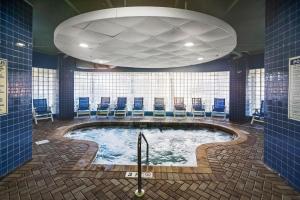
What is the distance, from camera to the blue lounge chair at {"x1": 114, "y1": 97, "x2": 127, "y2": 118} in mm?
8352

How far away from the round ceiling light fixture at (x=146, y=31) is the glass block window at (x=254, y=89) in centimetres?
397

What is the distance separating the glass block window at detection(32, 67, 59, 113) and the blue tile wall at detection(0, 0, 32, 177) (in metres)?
5.24

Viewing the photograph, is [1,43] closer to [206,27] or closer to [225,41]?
[206,27]

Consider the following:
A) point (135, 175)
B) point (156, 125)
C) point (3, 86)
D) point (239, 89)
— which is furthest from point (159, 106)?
point (3, 86)

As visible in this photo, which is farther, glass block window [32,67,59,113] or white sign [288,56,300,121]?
glass block window [32,67,59,113]

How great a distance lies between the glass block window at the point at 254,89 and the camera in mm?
7609

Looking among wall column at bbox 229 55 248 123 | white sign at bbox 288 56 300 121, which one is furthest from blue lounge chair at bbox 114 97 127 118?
white sign at bbox 288 56 300 121

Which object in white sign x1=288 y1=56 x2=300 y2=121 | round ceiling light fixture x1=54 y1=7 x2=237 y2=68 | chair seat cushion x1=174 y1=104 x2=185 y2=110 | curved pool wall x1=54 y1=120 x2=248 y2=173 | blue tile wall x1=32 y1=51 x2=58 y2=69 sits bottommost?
curved pool wall x1=54 y1=120 x2=248 y2=173

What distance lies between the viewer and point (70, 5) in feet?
11.0

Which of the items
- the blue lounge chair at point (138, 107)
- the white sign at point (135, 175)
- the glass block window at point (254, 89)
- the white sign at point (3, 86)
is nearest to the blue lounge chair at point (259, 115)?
the glass block window at point (254, 89)

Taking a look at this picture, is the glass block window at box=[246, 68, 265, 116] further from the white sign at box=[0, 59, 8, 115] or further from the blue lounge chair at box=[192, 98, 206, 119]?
the white sign at box=[0, 59, 8, 115]

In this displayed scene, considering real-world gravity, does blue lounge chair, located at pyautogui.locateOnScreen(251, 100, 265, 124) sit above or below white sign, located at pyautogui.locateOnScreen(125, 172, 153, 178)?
above

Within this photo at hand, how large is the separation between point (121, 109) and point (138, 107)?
855 mm

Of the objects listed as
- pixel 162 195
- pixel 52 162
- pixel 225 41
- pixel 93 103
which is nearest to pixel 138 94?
pixel 93 103
